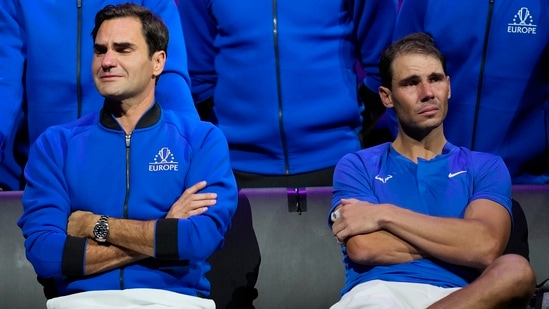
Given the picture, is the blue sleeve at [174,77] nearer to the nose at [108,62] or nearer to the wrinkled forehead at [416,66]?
the nose at [108,62]

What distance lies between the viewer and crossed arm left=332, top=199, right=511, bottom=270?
121 inches

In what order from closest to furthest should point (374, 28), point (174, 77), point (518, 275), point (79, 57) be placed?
1. point (518, 275)
2. point (174, 77)
3. point (79, 57)
4. point (374, 28)

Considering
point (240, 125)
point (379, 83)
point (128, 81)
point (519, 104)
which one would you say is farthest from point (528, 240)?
point (128, 81)

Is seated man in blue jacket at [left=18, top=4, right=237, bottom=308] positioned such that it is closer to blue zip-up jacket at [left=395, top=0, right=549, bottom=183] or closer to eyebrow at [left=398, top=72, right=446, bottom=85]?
eyebrow at [left=398, top=72, right=446, bottom=85]

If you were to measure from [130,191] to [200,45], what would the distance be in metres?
0.99

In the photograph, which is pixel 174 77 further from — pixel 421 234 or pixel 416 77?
pixel 421 234

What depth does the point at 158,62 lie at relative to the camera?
334cm

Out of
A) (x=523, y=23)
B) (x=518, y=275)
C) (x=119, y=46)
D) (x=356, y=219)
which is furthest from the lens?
(x=523, y=23)

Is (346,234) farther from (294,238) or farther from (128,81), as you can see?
(128,81)

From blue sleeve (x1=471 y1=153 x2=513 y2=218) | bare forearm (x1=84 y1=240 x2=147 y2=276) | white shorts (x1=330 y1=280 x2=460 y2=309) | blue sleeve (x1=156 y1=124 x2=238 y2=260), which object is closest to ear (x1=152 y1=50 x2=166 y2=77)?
blue sleeve (x1=156 y1=124 x2=238 y2=260)

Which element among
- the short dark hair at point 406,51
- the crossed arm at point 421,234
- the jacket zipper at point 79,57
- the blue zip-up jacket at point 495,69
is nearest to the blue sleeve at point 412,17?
the blue zip-up jacket at point 495,69

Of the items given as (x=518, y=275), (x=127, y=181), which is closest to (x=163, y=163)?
(x=127, y=181)

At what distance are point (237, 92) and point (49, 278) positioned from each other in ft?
3.45

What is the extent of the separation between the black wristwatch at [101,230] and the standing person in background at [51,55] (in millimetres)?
692
